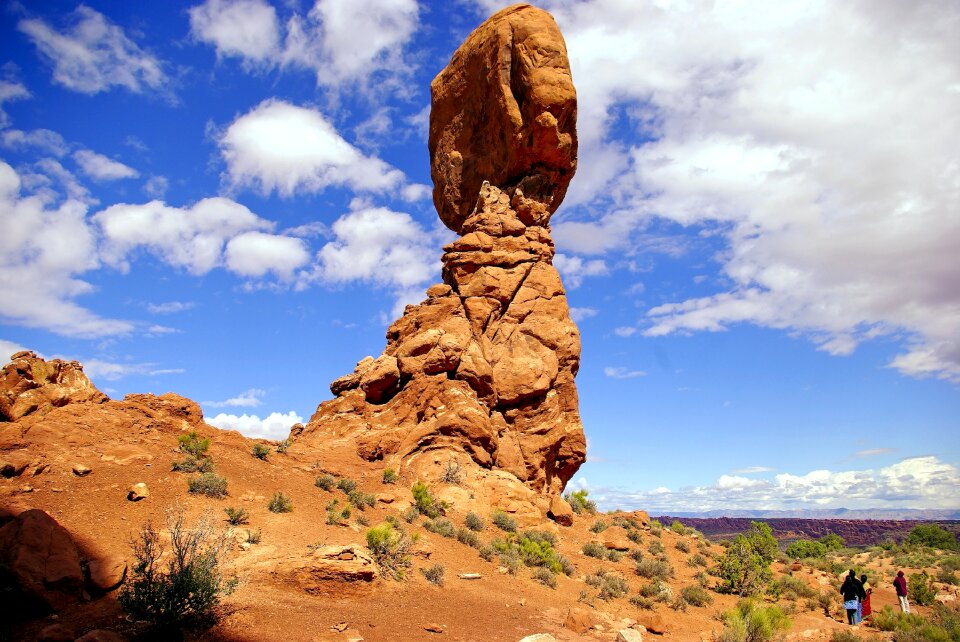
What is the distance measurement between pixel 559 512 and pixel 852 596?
9523 millimetres

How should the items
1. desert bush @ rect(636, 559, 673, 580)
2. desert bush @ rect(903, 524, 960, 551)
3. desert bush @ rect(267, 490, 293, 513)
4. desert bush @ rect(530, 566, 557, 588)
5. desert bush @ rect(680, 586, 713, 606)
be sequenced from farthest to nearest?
1. desert bush @ rect(903, 524, 960, 551)
2. desert bush @ rect(636, 559, 673, 580)
3. desert bush @ rect(680, 586, 713, 606)
4. desert bush @ rect(530, 566, 557, 588)
5. desert bush @ rect(267, 490, 293, 513)

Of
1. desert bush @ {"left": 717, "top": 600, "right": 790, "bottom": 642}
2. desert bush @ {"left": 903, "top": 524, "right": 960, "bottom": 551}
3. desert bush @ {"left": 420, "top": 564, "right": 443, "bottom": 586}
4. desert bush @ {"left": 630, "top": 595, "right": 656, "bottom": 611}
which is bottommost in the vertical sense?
desert bush @ {"left": 903, "top": 524, "right": 960, "bottom": 551}

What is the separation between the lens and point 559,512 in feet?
70.2

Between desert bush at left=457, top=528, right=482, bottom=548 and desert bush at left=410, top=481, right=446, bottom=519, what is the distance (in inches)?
43.2

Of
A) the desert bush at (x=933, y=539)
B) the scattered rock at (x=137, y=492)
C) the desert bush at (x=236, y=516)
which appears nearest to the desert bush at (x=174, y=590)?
the desert bush at (x=236, y=516)

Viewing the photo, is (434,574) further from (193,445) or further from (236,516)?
(193,445)

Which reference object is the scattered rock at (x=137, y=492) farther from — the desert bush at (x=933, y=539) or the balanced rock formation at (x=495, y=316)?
the desert bush at (x=933, y=539)

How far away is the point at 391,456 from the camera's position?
20281mm

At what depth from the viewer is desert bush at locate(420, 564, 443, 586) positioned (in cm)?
1309

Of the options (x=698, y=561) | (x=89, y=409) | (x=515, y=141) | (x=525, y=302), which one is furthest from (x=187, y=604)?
(x=515, y=141)

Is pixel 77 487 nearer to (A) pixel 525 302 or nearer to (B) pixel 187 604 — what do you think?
(B) pixel 187 604

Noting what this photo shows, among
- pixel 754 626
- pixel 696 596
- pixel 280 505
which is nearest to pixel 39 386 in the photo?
pixel 280 505

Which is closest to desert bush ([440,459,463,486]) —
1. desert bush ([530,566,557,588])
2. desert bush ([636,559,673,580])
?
desert bush ([530,566,557,588])

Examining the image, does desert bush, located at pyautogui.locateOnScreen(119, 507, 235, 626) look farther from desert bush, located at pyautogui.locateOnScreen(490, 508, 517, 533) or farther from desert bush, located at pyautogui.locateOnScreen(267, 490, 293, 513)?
desert bush, located at pyautogui.locateOnScreen(490, 508, 517, 533)
